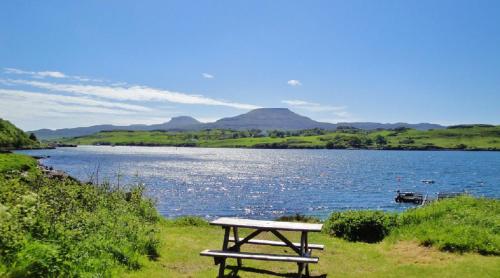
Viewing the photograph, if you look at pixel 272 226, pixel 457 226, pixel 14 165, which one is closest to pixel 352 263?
pixel 272 226

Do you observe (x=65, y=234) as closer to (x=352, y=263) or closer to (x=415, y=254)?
(x=352, y=263)

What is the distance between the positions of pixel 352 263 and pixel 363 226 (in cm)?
482

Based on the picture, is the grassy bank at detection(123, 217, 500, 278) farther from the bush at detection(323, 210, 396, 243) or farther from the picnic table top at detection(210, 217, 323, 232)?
the picnic table top at detection(210, 217, 323, 232)

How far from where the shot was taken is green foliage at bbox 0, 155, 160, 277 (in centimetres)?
1023

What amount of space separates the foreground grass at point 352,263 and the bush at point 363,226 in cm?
103

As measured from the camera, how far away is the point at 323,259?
54.3 ft

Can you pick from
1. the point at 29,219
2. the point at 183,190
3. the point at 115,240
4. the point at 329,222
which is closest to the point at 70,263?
the point at 29,219

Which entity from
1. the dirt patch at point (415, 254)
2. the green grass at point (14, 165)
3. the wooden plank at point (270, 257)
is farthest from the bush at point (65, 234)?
the green grass at point (14, 165)

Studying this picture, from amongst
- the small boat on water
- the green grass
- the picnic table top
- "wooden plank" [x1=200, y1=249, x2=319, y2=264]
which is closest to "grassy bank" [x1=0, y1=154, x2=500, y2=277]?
"wooden plank" [x1=200, y1=249, x2=319, y2=264]

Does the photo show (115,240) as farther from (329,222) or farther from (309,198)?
(309,198)

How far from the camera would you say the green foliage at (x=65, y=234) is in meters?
10.2

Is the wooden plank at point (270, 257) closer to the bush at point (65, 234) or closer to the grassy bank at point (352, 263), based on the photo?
the grassy bank at point (352, 263)

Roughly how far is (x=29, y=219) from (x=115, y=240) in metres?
3.25

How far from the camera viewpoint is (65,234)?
461 inches
